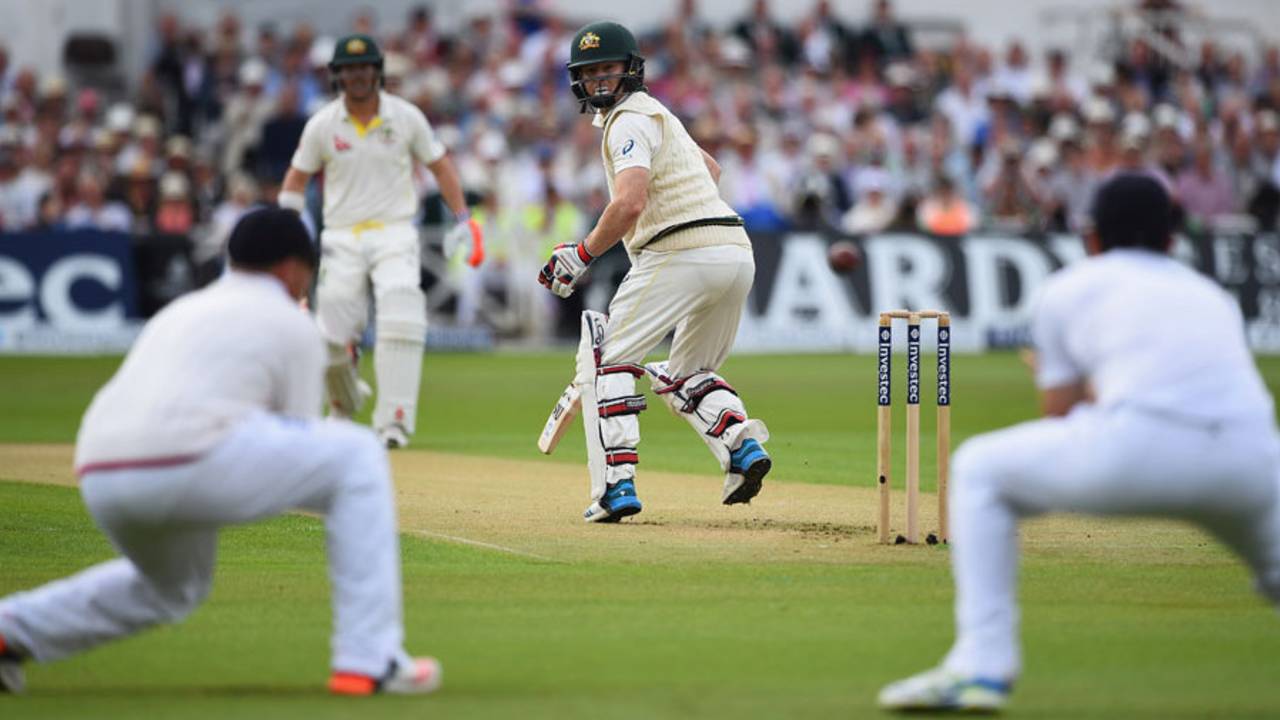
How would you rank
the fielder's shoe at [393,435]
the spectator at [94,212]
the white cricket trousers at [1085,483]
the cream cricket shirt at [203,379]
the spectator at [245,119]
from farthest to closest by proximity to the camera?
the spectator at [245,119] → the spectator at [94,212] → the fielder's shoe at [393,435] → the cream cricket shirt at [203,379] → the white cricket trousers at [1085,483]

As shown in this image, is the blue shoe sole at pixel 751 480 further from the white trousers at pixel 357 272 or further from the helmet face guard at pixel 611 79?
the white trousers at pixel 357 272

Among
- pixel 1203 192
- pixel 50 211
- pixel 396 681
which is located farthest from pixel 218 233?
pixel 396 681

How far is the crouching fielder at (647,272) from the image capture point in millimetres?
9562

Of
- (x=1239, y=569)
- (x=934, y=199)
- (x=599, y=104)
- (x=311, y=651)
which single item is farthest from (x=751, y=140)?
(x=311, y=651)

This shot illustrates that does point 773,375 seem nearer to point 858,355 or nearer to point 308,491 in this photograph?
point 858,355

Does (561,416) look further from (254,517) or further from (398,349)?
(254,517)

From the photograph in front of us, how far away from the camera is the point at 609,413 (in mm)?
9531

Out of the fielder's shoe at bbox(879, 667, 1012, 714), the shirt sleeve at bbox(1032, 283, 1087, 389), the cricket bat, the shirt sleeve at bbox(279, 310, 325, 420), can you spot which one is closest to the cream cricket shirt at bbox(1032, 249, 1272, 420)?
the shirt sleeve at bbox(1032, 283, 1087, 389)

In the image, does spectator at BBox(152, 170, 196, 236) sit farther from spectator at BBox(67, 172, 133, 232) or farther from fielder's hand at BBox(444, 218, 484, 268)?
fielder's hand at BBox(444, 218, 484, 268)

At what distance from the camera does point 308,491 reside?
557cm

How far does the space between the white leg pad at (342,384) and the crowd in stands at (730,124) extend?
996 centimetres

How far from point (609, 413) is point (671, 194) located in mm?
1130

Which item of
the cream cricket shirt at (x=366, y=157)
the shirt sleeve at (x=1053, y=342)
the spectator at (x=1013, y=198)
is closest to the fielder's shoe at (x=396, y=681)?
the shirt sleeve at (x=1053, y=342)

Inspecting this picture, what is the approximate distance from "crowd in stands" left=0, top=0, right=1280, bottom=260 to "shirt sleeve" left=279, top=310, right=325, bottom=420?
17.6 meters
